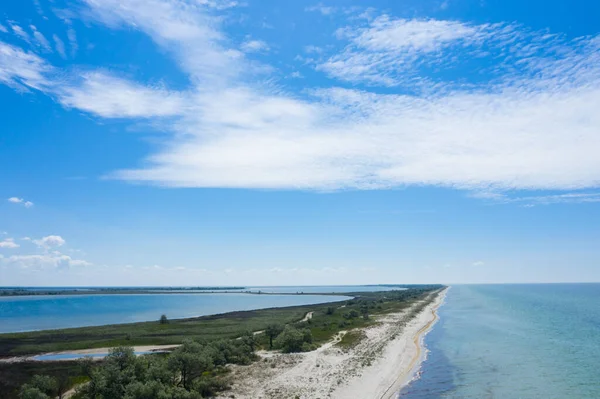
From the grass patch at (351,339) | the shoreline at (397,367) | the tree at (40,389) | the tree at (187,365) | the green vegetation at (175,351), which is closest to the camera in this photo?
the tree at (40,389)

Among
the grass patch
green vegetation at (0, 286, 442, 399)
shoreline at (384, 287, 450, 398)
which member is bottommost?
shoreline at (384, 287, 450, 398)

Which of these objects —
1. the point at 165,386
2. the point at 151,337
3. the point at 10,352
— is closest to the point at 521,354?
the point at 165,386

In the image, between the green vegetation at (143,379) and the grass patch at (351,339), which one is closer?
the green vegetation at (143,379)

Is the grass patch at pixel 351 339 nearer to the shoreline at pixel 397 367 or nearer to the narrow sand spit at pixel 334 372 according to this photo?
the narrow sand spit at pixel 334 372

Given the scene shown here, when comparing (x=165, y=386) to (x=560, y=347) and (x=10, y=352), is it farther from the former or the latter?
(x=560, y=347)

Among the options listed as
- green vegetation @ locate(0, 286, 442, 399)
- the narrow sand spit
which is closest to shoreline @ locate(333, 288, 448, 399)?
the narrow sand spit

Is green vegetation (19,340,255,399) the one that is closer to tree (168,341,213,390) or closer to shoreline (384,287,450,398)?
tree (168,341,213,390)

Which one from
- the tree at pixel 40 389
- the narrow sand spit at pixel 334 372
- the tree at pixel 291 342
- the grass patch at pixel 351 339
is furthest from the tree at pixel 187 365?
the grass patch at pixel 351 339

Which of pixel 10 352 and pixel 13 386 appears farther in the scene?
pixel 10 352

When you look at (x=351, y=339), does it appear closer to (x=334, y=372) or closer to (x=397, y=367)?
(x=397, y=367)
